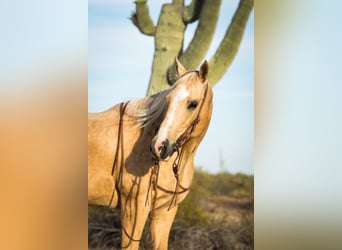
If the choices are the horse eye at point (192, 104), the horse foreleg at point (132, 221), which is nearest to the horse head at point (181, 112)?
the horse eye at point (192, 104)

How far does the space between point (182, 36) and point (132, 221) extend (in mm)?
871

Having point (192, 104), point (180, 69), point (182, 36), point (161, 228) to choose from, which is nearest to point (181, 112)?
point (192, 104)

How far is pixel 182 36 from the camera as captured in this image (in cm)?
227

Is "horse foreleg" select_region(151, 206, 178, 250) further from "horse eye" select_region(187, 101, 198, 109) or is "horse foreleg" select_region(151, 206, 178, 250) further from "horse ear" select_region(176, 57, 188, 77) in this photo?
"horse ear" select_region(176, 57, 188, 77)

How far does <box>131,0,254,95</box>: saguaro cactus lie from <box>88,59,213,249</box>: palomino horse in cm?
6

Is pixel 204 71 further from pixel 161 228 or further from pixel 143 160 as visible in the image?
pixel 161 228

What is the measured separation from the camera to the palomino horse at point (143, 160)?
2211 millimetres

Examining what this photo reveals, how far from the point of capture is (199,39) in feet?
7.42
